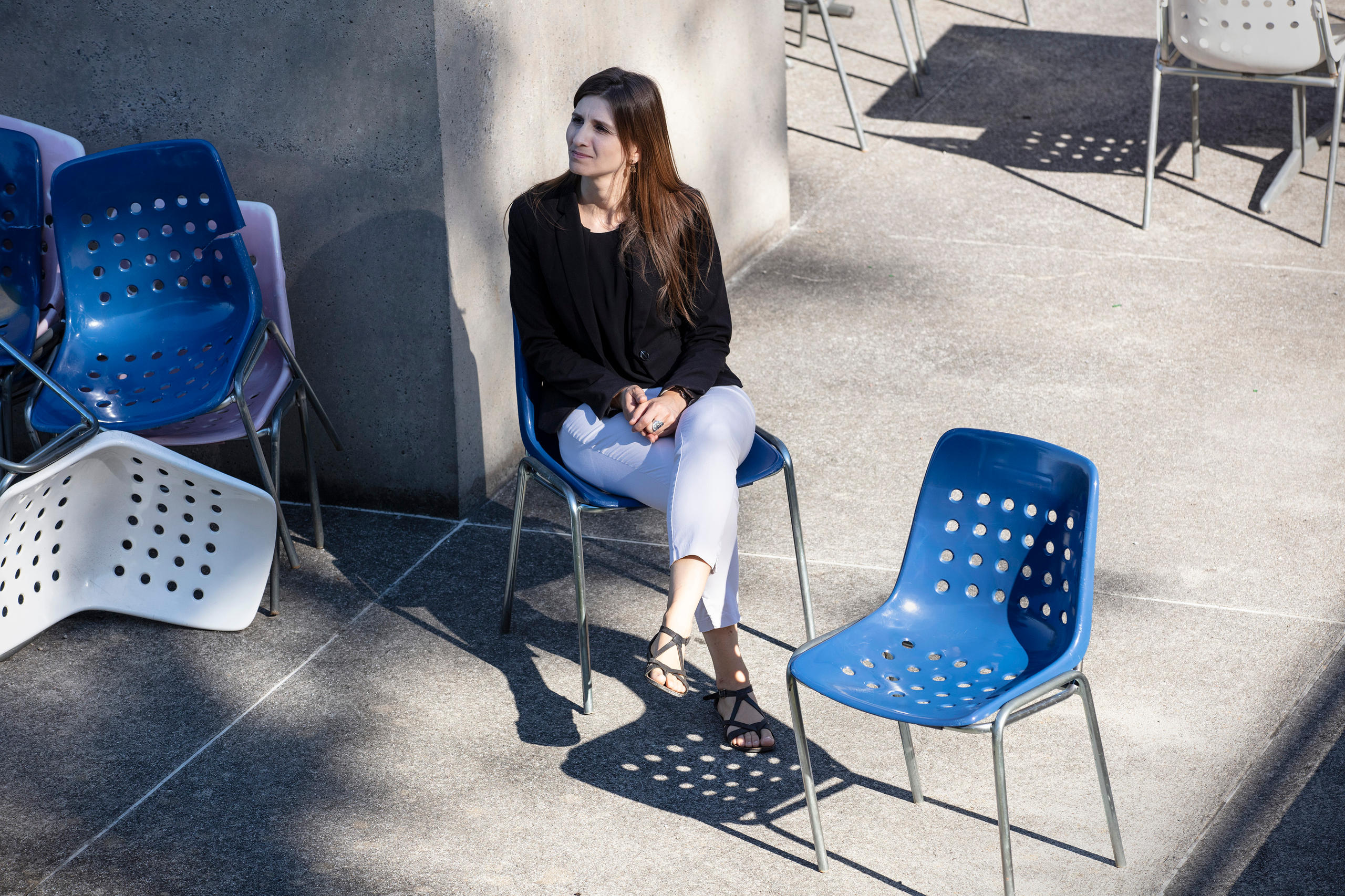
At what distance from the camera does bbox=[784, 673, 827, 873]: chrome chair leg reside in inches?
110

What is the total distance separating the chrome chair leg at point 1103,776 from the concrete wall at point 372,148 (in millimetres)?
2205

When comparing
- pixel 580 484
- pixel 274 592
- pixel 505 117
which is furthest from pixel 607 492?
pixel 505 117

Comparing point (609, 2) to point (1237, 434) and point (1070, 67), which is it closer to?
point (1237, 434)

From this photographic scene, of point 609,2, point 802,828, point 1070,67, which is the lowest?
point 802,828

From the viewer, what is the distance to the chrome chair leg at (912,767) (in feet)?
10.2

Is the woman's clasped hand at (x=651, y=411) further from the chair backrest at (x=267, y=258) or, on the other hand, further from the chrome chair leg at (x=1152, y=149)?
the chrome chair leg at (x=1152, y=149)

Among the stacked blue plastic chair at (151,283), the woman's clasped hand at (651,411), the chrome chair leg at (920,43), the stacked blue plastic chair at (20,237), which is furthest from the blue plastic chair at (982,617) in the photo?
the chrome chair leg at (920,43)

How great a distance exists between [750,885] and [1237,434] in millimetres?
2619

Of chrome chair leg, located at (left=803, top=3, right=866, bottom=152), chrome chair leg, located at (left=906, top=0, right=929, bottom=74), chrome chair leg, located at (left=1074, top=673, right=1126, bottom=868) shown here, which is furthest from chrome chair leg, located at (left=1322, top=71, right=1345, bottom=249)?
chrome chair leg, located at (left=1074, top=673, right=1126, bottom=868)

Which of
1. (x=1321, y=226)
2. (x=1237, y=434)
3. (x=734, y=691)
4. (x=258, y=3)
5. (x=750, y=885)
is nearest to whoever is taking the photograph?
(x=750, y=885)

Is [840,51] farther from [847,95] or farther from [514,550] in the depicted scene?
[514,550]

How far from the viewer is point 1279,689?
3.49 metres

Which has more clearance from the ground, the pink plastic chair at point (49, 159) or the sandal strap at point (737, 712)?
the pink plastic chair at point (49, 159)

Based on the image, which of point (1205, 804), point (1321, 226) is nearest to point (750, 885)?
point (1205, 804)
